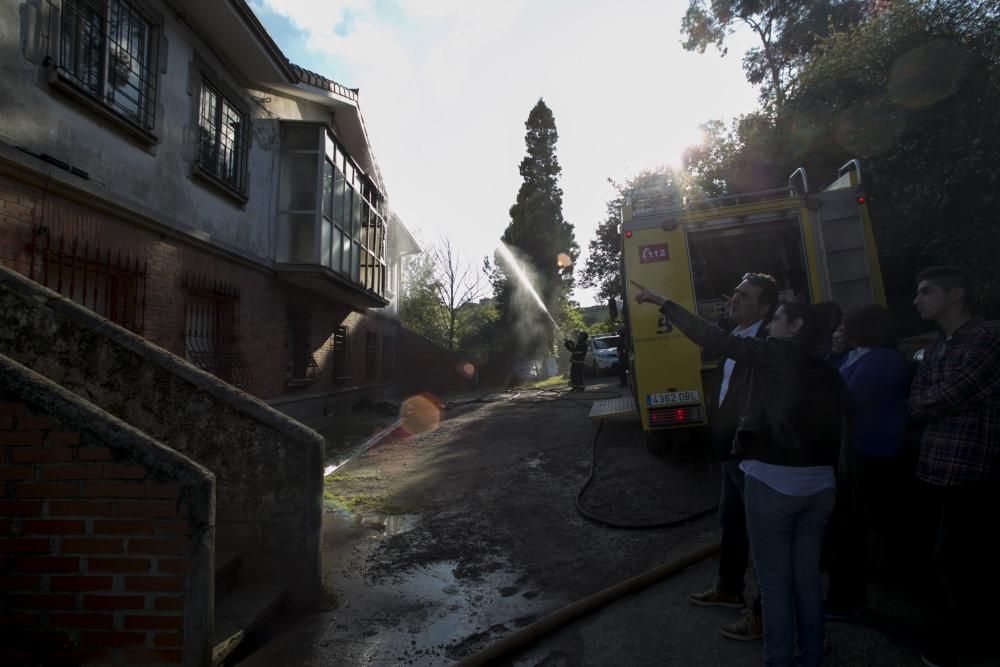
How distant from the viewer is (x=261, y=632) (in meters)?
3.19

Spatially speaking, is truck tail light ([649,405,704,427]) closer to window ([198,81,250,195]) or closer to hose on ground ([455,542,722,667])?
hose on ground ([455,542,722,667])

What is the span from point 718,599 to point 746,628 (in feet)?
1.09

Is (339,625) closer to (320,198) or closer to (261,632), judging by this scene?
(261,632)

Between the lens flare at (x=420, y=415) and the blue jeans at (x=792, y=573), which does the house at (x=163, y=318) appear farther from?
the blue jeans at (x=792, y=573)

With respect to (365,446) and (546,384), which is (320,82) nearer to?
(365,446)

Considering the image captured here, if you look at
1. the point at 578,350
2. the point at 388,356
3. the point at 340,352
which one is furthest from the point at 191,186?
the point at 388,356


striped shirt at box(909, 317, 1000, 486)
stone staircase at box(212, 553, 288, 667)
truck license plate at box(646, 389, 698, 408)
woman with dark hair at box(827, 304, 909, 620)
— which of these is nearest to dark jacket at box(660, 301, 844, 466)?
striped shirt at box(909, 317, 1000, 486)

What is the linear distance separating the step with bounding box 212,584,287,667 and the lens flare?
779 centimetres

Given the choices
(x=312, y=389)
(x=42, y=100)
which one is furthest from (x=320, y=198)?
(x=42, y=100)

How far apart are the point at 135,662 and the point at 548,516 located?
3612 mm

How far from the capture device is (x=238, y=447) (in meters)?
3.54

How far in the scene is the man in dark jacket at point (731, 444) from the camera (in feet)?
9.32

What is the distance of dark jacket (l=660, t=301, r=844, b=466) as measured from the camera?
7.73 ft

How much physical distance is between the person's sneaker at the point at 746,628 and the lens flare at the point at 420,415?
339 inches
